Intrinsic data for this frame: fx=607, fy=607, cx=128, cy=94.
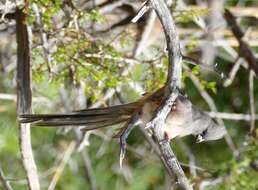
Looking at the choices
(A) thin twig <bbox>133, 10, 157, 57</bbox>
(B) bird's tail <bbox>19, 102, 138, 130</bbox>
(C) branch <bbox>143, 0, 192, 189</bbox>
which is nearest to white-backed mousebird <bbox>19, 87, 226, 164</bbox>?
(B) bird's tail <bbox>19, 102, 138, 130</bbox>

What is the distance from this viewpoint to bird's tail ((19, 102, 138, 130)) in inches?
46.1

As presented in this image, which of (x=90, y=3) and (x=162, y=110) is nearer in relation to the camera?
(x=162, y=110)

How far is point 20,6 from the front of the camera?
144cm

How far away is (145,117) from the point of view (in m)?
1.16

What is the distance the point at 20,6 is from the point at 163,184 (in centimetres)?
201

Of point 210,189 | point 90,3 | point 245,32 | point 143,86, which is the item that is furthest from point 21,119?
point 245,32

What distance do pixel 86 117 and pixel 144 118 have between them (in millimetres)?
113

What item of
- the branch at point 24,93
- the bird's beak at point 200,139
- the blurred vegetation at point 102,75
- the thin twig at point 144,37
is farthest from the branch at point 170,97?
the thin twig at point 144,37

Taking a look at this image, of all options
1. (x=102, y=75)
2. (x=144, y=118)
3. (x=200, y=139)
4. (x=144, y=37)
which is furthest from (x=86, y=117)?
(x=144, y=37)

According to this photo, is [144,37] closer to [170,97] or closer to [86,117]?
[86,117]

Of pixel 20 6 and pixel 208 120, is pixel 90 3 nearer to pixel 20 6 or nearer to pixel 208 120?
pixel 20 6

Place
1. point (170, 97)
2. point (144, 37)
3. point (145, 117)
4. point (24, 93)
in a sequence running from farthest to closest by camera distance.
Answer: point (144, 37) → point (24, 93) → point (145, 117) → point (170, 97)

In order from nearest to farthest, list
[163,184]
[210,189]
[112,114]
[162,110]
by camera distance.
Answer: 1. [162,110]
2. [112,114]
3. [210,189]
4. [163,184]

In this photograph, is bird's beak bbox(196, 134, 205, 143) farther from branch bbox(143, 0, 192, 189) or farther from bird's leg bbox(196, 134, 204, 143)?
branch bbox(143, 0, 192, 189)
